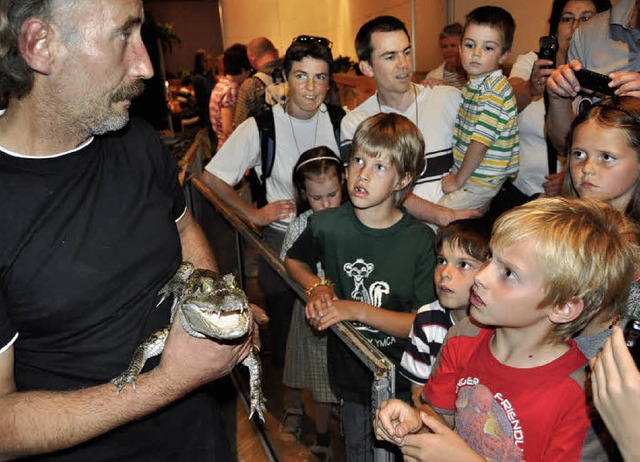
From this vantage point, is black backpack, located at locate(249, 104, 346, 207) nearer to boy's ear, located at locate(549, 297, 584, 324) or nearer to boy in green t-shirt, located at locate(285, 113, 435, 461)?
boy in green t-shirt, located at locate(285, 113, 435, 461)

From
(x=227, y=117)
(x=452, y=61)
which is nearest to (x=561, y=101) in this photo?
(x=452, y=61)

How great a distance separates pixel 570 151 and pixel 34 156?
1983 mm

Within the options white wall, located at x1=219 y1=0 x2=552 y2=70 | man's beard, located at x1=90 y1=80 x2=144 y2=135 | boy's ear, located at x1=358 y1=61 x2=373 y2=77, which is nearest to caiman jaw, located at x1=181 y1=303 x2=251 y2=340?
man's beard, located at x1=90 y1=80 x2=144 y2=135

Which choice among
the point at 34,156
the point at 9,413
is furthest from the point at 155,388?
the point at 34,156

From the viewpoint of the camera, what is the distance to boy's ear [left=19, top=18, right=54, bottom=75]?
57.4 inches

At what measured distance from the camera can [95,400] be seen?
1.42m

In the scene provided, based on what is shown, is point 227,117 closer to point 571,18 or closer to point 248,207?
point 248,207

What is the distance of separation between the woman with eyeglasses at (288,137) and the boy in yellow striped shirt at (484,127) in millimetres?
775

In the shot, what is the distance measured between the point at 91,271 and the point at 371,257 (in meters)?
1.26

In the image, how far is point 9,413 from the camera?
4.29ft

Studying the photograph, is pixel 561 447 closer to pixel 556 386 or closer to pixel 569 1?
pixel 556 386

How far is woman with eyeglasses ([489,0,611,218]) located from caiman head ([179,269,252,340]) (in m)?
2.09

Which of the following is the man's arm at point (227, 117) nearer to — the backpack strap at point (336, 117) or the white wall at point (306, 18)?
the backpack strap at point (336, 117)

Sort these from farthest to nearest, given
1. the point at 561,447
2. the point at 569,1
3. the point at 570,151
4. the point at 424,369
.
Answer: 1. the point at 569,1
2. the point at 570,151
3. the point at 424,369
4. the point at 561,447
